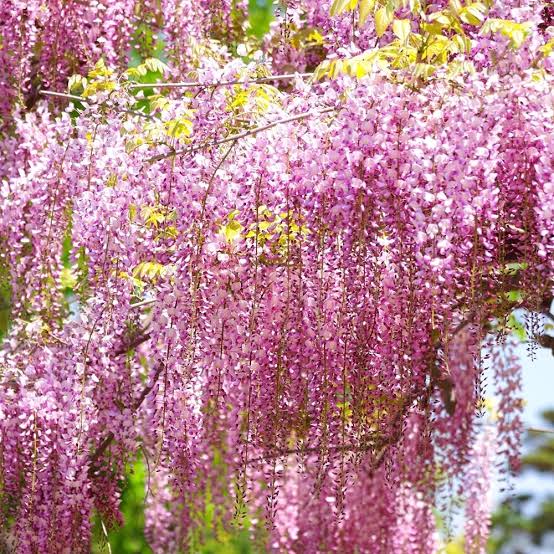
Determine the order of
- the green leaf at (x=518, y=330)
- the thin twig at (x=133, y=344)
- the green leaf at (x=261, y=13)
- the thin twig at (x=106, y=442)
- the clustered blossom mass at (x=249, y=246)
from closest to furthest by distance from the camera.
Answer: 1. the clustered blossom mass at (x=249, y=246)
2. the thin twig at (x=133, y=344)
3. the thin twig at (x=106, y=442)
4. the green leaf at (x=518, y=330)
5. the green leaf at (x=261, y=13)

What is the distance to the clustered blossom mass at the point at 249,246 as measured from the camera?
4.59 metres

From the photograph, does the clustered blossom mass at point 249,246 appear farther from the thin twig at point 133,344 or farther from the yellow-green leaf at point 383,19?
the yellow-green leaf at point 383,19

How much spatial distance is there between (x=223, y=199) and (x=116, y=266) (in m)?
0.95

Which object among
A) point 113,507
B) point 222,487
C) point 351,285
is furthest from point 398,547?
point 351,285

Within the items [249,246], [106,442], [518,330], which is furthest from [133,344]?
[518,330]

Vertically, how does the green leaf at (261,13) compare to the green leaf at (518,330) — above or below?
above

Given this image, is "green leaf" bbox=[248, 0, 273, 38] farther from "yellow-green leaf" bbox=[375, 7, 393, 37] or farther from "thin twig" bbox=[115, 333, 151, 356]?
"yellow-green leaf" bbox=[375, 7, 393, 37]

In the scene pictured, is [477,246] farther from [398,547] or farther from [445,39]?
[398,547]

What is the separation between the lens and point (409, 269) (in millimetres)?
4699

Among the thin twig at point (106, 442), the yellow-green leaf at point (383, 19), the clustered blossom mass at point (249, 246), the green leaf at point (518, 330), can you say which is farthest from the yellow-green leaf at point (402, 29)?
the green leaf at point (518, 330)

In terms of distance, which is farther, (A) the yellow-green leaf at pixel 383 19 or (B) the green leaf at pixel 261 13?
(B) the green leaf at pixel 261 13

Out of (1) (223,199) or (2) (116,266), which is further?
(2) (116,266)

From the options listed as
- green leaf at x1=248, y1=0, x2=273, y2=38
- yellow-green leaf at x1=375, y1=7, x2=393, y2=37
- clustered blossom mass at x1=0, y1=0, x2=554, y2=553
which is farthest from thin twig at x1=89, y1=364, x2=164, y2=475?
green leaf at x1=248, y1=0, x2=273, y2=38

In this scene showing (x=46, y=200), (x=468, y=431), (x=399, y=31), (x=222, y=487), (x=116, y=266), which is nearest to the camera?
(x=399, y=31)
